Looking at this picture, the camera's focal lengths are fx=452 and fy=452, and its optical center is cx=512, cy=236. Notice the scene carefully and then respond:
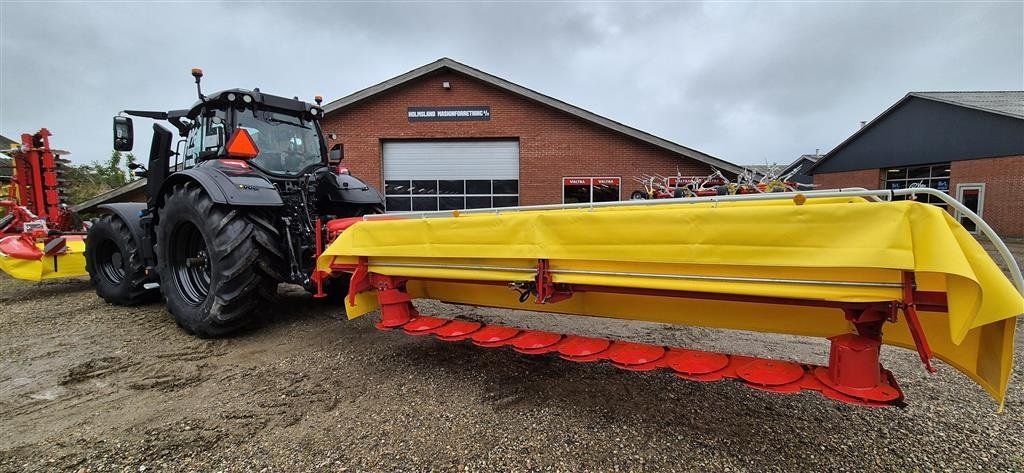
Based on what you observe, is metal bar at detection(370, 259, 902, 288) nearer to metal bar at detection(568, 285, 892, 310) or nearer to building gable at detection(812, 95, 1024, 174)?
metal bar at detection(568, 285, 892, 310)

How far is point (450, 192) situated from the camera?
13531mm

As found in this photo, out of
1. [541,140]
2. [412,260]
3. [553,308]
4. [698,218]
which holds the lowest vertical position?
[553,308]

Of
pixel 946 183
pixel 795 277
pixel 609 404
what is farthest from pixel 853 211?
pixel 946 183

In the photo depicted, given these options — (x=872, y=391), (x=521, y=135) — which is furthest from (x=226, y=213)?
(x=521, y=135)

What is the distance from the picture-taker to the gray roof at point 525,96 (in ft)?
42.2

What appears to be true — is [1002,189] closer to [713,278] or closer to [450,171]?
[450,171]

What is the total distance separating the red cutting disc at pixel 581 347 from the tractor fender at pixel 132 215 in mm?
5132

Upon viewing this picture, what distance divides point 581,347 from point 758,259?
3.32ft

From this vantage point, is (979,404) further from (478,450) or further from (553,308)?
(478,450)

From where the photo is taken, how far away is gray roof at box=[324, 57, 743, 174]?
12.9 meters

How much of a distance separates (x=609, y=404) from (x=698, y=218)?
4.30 feet

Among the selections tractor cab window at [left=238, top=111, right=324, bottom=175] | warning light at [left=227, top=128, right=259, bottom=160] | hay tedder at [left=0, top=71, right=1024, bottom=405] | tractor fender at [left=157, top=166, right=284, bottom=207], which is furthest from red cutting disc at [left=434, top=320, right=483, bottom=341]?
tractor cab window at [left=238, top=111, right=324, bottom=175]

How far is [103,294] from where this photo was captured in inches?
216

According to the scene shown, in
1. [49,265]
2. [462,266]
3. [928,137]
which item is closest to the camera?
[462,266]
